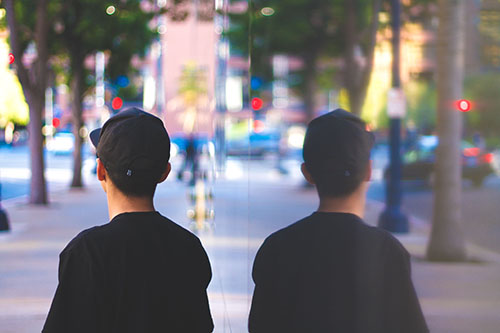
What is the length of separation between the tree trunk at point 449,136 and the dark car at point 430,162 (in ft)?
0.46

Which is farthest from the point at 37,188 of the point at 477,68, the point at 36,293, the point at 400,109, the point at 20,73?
the point at 477,68

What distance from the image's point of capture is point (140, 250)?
99.3 inches

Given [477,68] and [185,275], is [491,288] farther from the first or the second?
[185,275]

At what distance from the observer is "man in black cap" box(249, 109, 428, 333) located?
241 cm

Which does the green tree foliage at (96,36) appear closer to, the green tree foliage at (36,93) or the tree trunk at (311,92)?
the green tree foliage at (36,93)

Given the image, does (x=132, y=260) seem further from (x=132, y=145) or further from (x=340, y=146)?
(x=340, y=146)

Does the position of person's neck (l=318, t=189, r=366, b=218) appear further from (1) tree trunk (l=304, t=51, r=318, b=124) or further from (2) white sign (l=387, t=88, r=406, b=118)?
(2) white sign (l=387, t=88, r=406, b=118)

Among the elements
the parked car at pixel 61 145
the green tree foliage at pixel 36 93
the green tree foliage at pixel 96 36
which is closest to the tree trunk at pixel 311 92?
the green tree foliage at pixel 36 93

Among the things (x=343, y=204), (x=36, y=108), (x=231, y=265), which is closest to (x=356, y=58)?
(x=343, y=204)

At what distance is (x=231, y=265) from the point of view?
1073cm

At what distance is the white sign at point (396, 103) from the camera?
12.2 metres

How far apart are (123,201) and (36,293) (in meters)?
6.52

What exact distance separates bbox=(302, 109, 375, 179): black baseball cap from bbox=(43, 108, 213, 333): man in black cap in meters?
0.47

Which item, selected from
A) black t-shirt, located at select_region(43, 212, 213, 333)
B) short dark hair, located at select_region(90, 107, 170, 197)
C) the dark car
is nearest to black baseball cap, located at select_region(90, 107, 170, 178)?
short dark hair, located at select_region(90, 107, 170, 197)
